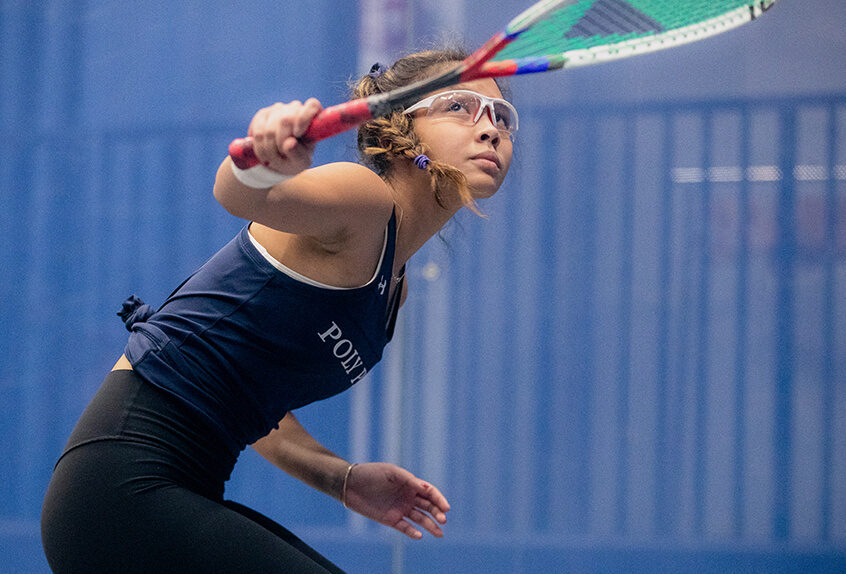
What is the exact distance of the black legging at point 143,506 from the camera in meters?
0.73

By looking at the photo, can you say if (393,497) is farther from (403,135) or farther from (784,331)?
(784,331)

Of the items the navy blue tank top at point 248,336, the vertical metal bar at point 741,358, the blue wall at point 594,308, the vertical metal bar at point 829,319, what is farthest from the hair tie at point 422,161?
the vertical metal bar at point 829,319

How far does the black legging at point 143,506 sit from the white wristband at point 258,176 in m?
0.27

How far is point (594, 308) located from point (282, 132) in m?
1.37

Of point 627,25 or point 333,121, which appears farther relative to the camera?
point 627,25

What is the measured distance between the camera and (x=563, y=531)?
1.85 m

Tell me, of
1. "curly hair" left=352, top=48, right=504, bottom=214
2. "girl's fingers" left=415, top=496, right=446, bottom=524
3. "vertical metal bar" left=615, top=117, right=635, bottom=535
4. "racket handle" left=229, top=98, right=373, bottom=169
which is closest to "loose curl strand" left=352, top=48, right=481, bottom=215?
"curly hair" left=352, top=48, right=504, bottom=214

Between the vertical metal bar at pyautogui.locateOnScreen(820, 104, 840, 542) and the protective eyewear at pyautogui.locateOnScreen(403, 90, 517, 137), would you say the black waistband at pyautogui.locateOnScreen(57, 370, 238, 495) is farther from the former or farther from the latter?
the vertical metal bar at pyautogui.locateOnScreen(820, 104, 840, 542)

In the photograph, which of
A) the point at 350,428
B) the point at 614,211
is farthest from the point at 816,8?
the point at 350,428

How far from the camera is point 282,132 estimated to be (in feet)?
1.85

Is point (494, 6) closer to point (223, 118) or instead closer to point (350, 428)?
point (223, 118)

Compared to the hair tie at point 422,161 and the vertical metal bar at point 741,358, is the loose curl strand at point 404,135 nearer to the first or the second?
the hair tie at point 422,161

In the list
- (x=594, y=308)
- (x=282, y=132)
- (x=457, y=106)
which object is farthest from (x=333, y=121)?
(x=594, y=308)

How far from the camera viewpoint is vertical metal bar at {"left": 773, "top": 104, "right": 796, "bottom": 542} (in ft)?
5.86
